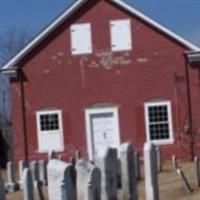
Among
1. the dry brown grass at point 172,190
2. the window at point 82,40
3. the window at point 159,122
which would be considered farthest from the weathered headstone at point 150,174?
the window at point 82,40

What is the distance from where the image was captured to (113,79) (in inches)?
1406

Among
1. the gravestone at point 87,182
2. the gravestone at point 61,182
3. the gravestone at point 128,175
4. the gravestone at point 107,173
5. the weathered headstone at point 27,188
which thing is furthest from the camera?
the weathered headstone at point 27,188

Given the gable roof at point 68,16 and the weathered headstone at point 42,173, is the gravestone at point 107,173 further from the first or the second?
the gable roof at point 68,16

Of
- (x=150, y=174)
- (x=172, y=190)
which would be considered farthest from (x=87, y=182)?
(x=172, y=190)

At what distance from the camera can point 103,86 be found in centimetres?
3572

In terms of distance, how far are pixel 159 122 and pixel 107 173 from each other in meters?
25.2

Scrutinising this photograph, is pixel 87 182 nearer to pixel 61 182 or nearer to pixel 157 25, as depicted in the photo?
pixel 61 182

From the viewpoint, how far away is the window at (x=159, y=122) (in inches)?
1398

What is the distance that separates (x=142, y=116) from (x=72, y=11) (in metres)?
5.26

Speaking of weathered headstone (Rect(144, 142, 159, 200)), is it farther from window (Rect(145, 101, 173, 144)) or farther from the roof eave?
the roof eave

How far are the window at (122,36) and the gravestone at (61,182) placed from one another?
91.4ft

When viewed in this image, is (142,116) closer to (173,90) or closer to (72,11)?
(173,90)

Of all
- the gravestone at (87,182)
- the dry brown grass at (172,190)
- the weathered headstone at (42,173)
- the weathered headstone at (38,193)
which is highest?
the gravestone at (87,182)

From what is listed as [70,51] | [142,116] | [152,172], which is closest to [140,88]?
[142,116]
